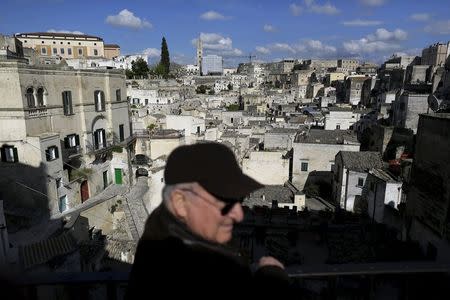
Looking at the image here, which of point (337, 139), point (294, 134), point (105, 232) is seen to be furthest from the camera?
point (294, 134)

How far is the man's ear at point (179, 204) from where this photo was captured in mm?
1546

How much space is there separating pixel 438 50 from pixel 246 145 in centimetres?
5690

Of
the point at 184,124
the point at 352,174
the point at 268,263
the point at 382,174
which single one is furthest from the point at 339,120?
the point at 268,263

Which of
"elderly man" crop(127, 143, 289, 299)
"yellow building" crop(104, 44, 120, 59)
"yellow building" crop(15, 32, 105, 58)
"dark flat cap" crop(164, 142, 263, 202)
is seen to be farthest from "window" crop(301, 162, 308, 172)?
"yellow building" crop(104, 44, 120, 59)

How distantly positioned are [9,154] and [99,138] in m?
6.07

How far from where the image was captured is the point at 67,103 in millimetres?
18344

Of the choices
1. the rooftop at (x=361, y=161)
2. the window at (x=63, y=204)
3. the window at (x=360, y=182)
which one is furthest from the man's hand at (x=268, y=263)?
the window at (x=360, y=182)

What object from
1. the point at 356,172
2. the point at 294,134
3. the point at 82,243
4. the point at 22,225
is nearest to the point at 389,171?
the point at 356,172

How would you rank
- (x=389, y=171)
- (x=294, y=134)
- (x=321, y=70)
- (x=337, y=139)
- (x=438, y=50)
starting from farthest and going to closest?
1. (x=321, y=70)
2. (x=438, y=50)
3. (x=294, y=134)
4. (x=337, y=139)
5. (x=389, y=171)

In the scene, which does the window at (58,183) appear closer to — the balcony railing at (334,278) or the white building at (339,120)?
the balcony railing at (334,278)

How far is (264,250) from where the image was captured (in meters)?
15.4

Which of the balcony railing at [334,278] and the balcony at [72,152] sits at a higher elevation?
the balcony railing at [334,278]

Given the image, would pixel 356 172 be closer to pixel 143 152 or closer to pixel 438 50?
pixel 143 152

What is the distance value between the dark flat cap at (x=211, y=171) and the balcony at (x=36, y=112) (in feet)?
54.6
